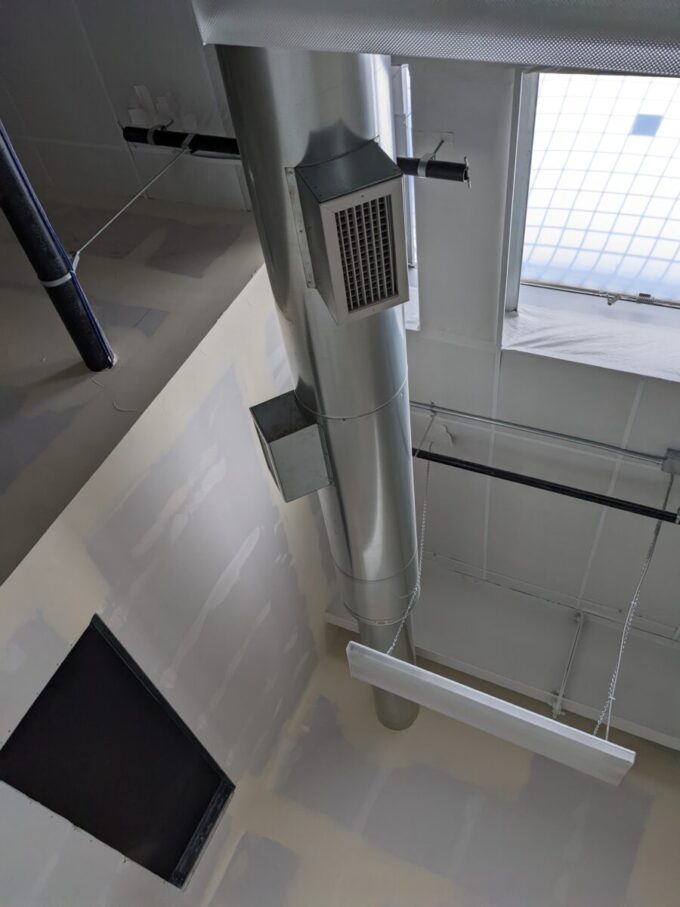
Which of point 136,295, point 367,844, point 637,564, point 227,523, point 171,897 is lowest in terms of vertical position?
point 171,897

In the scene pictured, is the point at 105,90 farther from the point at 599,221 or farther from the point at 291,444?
the point at 599,221

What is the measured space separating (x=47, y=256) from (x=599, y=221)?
1982 mm

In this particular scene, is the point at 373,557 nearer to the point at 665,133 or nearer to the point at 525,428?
the point at 525,428

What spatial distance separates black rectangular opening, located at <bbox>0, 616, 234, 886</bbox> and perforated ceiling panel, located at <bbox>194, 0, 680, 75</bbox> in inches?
68.2

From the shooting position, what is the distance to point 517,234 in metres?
2.53

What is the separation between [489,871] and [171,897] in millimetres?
1507

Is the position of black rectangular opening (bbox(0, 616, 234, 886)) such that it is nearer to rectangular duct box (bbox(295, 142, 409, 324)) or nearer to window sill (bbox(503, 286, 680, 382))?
rectangular duct box (bbox(295, 142, 409, 324))

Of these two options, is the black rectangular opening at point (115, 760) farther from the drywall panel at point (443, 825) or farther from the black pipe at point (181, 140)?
the black pipe at point (181, 140)

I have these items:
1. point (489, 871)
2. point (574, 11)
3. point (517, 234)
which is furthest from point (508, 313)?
point (489, 871)

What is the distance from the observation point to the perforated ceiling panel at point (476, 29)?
1.03m

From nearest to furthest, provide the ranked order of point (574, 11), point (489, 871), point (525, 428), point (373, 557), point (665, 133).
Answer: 1. point (574, 11)
2. point (665, 133)
3. point (373, 557)
4. point (525, 428)
5. point (489, 871)

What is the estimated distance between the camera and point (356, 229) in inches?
56.9

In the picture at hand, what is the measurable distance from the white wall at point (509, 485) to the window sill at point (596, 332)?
53 mm

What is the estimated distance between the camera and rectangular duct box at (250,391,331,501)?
200 cm
